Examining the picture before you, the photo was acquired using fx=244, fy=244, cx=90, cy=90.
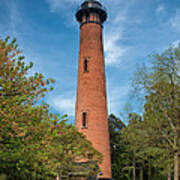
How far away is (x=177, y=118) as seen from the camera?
61.3 feet

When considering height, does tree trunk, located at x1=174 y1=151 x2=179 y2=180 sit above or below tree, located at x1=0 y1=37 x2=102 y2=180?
below

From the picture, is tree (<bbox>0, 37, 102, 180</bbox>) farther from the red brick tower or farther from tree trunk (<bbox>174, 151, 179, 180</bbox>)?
the red brick tower

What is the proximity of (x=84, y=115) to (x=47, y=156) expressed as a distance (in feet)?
54.4

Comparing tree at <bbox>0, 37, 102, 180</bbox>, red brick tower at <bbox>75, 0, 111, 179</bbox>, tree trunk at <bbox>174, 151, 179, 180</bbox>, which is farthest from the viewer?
red brick tower at <bbox>75, 0, 111, 179</bbox>

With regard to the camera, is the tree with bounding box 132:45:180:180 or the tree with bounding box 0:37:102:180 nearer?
the tree with bounding box 0:37:102:180

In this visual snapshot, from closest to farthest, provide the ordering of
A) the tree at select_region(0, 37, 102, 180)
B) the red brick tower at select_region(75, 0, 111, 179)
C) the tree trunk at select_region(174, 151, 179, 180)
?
the tree at select_region(0, 37, 102, 180) → the tree trunk at select_region(174, 151, 179, 180) → the red brick tower at select_region(75, 0, 111, 179)

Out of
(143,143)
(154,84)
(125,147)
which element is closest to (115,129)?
(125,147)

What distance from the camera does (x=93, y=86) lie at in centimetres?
2448

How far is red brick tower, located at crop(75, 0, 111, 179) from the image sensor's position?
906 inches

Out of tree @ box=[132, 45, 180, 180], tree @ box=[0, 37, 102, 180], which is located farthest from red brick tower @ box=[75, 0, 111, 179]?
tree @ box=[0, 37, 102, 180]

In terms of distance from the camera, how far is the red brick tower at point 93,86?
2300 centimetres

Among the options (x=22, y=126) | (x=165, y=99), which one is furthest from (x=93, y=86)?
(x=22, y=126)

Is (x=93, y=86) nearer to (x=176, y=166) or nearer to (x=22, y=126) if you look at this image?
(x=176, y=166)

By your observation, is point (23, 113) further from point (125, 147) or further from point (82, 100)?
point (125, 147)
